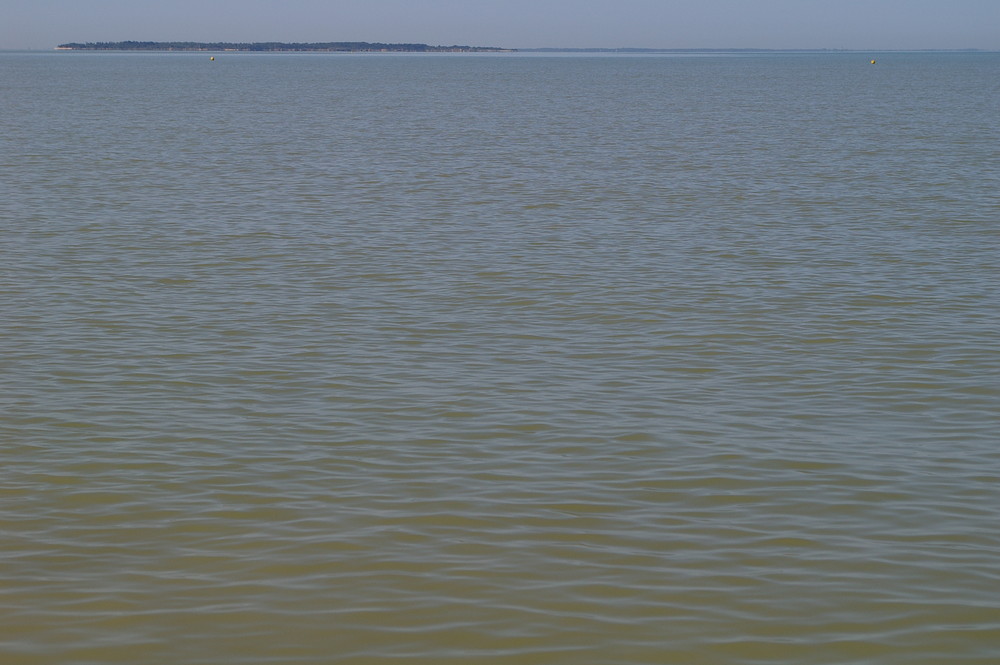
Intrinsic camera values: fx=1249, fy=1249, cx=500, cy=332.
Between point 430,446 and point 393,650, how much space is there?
345cm

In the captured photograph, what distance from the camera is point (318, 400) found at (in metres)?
11.6

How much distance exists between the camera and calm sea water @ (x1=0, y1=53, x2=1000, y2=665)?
736 centimetres

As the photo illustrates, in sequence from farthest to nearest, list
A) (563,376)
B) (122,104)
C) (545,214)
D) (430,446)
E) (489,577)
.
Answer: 1. (122,104)
2. (545,214)
3. (563,376)
4. (430,446)
5. (489,577)

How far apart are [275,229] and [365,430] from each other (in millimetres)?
11718

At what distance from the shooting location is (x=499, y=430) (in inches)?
422

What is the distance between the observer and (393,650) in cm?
700

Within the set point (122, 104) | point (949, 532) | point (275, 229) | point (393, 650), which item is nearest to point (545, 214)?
point (275, 229)

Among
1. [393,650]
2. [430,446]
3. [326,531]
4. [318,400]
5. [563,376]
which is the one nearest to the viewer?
[393,650]

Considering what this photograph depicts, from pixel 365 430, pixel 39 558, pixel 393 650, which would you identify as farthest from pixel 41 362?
pixel 393 650

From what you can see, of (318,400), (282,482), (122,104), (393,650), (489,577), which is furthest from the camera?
(122,104)

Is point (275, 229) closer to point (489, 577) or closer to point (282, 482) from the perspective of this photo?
point (282, 482)

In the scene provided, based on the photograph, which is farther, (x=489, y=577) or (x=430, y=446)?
(x=430, y=446)

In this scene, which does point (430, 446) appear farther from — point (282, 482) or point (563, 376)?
point (563, 376)

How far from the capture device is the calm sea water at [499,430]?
736 cm
